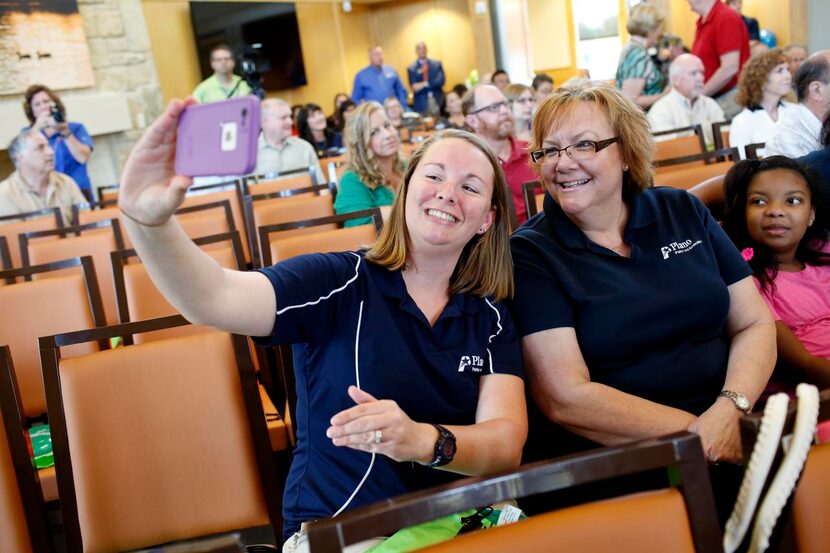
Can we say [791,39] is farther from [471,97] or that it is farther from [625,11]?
[471,97]

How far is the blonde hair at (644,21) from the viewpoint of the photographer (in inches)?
207

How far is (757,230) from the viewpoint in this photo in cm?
207

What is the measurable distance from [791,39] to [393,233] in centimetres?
874

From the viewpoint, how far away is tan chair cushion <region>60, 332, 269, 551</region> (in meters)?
1.51

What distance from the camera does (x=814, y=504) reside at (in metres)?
0.91

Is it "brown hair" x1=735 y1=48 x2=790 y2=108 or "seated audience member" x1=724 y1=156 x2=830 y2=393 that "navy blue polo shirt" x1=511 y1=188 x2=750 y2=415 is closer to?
"seated audience member" x1=724 y1=156 x2=830 y2=393

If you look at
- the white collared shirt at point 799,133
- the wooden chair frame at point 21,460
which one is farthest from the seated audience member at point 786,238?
the wooden chair frame at point 21,460

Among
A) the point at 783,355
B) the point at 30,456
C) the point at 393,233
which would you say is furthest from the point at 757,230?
the point at 30,456

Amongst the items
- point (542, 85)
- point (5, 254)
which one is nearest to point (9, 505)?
point (5, 254)

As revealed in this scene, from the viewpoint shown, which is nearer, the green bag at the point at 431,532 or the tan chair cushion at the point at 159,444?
the green bag at the point at 431,532

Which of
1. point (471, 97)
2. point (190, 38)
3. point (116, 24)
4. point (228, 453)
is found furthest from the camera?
point (190, 38)

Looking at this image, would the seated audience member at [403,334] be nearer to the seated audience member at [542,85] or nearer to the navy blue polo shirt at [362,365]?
the navy blue polo shirt at [362,365]

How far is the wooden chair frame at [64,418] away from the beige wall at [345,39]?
8938 mm

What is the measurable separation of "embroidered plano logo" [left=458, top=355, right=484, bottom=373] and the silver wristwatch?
0.58m
